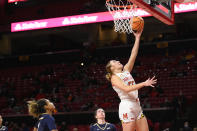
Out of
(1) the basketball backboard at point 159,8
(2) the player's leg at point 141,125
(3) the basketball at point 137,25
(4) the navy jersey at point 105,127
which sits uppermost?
(1) the basketball backboard at point 159,8

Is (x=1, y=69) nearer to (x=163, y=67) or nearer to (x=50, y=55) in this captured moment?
(x=50, y=55)

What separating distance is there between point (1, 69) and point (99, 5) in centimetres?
675

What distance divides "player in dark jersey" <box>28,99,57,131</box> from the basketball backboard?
69.4 inches

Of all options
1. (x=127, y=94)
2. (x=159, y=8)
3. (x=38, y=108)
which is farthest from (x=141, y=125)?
(x=159, y=8)

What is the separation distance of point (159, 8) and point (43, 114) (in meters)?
2.30

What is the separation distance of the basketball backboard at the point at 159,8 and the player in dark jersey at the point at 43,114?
1.76 metres

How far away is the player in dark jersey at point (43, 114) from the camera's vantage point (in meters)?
4.25

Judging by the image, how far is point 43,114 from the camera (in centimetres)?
435

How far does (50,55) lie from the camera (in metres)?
17.4

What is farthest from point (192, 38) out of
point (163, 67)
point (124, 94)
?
point (124, 94)

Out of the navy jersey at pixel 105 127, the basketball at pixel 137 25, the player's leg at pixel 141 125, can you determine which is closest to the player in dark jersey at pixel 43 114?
the player's leg at pixel 141 125

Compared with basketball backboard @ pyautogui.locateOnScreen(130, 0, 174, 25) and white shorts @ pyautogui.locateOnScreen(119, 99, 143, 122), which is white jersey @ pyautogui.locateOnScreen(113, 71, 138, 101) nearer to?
white shorts @ pyautogui.locateOnScreen(119, 99, 143, 122)

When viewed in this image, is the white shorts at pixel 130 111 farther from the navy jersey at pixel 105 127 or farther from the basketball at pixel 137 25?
the navy jersey at pixel 105 127

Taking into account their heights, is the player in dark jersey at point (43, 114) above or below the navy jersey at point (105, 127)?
above
